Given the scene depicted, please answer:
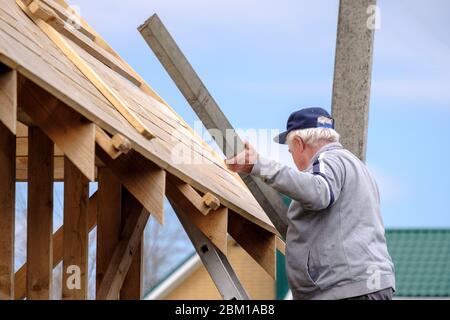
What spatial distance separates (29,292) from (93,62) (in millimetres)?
1690

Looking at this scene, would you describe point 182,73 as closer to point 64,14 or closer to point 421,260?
point 64,14

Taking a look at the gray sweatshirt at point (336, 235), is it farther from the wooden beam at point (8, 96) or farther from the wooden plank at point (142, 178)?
the wooden beam at point (8, 96)

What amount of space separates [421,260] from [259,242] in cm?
1124

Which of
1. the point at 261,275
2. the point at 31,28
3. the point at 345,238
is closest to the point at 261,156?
the point at 345,238

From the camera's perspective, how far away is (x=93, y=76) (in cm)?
714

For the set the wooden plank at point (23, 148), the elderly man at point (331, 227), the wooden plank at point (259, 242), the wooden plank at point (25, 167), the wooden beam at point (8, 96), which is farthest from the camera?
the wooden plank at point (25, 167)

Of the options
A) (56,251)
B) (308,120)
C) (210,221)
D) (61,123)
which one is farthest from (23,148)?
(61,123)

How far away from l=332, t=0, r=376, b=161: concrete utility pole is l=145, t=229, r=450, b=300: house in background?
32.3 ft

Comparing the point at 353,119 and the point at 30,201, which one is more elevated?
the point at 353,119

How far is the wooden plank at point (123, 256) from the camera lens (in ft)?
27.5

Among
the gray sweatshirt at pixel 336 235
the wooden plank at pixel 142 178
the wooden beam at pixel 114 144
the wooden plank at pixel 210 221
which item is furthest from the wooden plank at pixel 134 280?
the wooden beam at pixel 114 144

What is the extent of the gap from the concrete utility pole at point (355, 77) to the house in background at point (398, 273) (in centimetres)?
984

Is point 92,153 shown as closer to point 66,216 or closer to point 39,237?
point 39,237
